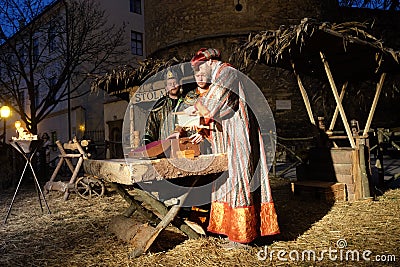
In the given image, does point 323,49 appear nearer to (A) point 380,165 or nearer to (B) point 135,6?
(A) point 380,165

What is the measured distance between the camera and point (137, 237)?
324cm

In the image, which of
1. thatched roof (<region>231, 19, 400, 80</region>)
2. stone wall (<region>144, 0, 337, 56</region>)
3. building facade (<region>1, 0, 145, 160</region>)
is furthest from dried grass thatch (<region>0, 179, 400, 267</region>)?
building facade (<region>1, 0, 145, 160</region>)

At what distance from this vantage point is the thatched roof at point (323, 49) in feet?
14.4

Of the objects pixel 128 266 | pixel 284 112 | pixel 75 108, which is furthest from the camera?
pixel 75 108

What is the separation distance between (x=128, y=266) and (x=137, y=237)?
0.45 meters

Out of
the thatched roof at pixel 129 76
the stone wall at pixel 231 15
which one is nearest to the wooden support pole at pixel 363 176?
the thatched roof at pixel 129 76

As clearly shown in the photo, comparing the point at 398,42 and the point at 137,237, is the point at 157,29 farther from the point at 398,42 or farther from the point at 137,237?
the point at 137,237

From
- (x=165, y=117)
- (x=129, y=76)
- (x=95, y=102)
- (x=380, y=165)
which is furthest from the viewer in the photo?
(x=95, y=102)

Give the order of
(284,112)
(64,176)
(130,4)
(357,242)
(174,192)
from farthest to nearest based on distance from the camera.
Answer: (130,4) < (284,112) < (64,176) < (174,192) < (357,242)

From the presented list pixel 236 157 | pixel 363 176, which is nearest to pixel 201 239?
pixel 236 157

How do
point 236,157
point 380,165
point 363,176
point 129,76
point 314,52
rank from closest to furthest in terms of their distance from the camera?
point 236,157 → point 363,176 → point 314,52 → point 380,165 → point 129,76

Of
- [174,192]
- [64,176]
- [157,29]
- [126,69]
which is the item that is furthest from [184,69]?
[157,29]

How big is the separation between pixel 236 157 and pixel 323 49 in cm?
312

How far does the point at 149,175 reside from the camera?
8.30 ft
